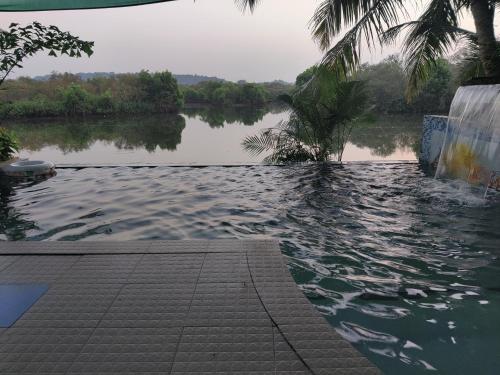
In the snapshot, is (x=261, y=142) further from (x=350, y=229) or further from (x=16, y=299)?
(x=16, y=299)

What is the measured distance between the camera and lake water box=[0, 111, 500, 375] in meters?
2.65

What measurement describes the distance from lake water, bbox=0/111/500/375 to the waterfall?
1.38 ft

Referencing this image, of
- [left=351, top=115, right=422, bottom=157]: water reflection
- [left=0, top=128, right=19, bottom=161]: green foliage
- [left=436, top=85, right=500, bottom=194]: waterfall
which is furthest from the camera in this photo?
[left=351, top=115, right=422, bottom=157]: water reflection

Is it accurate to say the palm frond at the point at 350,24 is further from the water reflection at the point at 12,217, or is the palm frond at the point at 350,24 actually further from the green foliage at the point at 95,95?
the green foliage at the point at 95,95

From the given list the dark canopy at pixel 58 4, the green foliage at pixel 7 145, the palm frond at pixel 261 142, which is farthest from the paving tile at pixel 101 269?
the palm frond at pixel 261 142

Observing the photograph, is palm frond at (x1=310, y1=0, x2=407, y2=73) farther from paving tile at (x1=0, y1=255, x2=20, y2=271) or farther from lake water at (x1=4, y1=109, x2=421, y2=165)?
paving tile at (x1=0, y1=255, x2=20, y2=271)

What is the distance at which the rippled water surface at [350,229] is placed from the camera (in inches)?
104

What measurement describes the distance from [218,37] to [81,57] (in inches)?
661

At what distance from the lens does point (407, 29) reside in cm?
820

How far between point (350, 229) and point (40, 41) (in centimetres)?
386

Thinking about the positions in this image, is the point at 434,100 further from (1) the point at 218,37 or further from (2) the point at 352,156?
(2) the point at 352,156

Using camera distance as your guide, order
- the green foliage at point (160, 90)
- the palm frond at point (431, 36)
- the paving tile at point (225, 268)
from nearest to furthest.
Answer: the paving tile at point (225, 268), the palm frond at point (431, 36), the green foliage at point (160, 90)

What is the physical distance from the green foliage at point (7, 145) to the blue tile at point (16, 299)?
6386 mm

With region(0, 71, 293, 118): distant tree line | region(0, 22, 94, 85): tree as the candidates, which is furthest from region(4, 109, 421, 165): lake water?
region(0, 71, 293, 118): distant tree line
